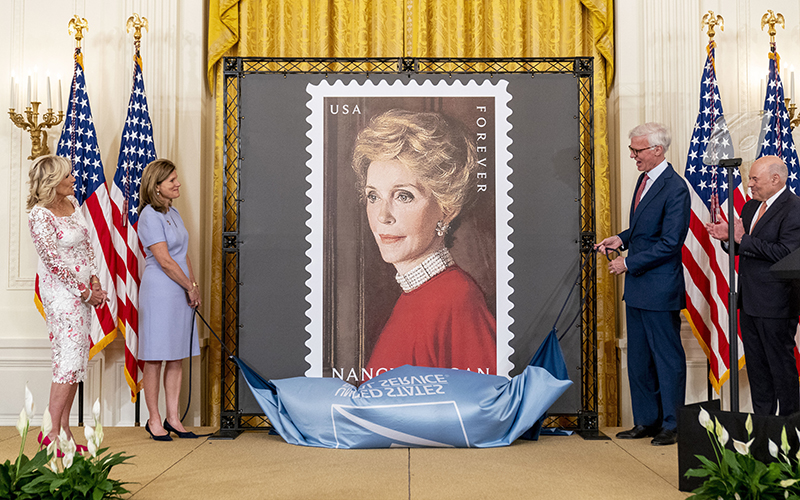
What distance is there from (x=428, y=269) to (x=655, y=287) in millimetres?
1286

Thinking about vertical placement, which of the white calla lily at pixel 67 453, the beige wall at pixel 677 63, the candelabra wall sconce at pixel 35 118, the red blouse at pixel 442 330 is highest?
the beige wall at pixel 677 63

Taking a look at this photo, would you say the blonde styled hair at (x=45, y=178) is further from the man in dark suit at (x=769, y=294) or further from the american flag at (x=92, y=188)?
the man in dark suit at (x=769, y=294)

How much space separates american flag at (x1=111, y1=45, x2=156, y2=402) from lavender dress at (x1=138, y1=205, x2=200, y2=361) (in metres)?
0.35

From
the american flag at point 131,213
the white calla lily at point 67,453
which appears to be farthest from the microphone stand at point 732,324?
the american flag at point 131,213

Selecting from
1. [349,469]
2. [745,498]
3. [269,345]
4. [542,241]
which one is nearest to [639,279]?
[542,241]

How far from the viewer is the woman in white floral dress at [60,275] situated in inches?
124

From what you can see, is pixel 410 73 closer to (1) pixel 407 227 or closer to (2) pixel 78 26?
(1) pixel 407 227

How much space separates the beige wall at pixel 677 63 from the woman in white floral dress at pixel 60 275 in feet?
10.8

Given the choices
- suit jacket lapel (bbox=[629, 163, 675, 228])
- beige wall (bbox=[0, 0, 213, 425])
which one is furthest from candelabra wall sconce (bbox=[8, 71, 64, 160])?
suit jacket lapel (bbox=[629, 163, 675, 228])

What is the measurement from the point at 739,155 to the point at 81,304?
3276mm

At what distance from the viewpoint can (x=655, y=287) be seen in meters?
3.59

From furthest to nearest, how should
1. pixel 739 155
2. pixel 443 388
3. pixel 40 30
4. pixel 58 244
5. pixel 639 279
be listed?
pixel 40 30
pixel 639 279
pixel 443 388
pixel 58 244
pixel 739 155

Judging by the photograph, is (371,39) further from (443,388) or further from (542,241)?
(443,388)

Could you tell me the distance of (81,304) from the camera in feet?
10.6
